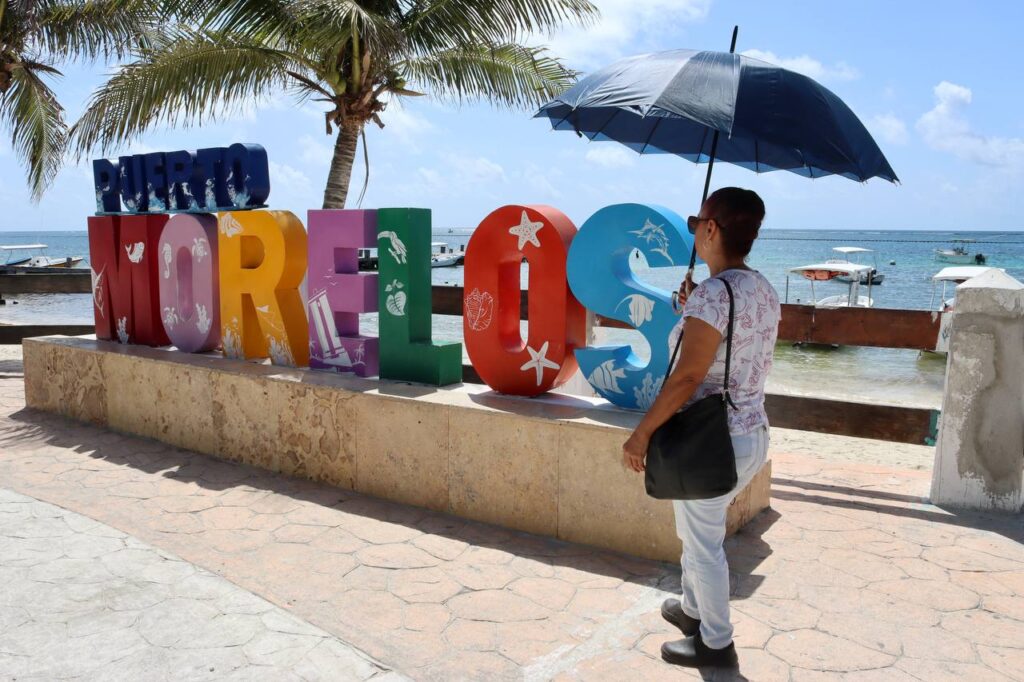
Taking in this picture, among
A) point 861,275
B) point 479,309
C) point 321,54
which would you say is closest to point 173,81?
point 321,54

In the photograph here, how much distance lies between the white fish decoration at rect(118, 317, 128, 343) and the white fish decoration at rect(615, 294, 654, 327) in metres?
5.22

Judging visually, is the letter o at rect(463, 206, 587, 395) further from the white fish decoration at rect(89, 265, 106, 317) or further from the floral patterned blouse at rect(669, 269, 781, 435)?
the white fish decoration at rect(89, 265, 106, 317)

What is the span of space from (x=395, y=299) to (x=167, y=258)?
2.70m

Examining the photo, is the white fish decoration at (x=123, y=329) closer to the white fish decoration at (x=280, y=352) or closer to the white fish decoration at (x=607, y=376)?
the white fish decoration at (x=280, y=352)

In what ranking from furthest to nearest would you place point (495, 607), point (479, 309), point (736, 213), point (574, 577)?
point (479, 309) → point (574, 577) → point (495, 607) → point (736, 213)

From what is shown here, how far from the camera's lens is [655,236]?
15.3 feet

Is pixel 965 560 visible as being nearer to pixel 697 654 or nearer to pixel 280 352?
pixel 697 654

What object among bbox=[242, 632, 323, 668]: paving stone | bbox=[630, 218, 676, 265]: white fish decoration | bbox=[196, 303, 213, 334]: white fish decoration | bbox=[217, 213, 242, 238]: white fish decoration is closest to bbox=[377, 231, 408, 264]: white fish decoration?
bbox=[217, 213, 242, 238]: white fish decoration

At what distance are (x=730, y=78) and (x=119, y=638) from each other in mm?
3525

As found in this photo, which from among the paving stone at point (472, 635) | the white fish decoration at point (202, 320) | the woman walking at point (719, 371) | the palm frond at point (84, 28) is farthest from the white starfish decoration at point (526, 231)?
the palm frond at point (84, 28)

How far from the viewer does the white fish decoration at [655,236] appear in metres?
4.61

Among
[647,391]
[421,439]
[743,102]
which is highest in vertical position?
[743,102]

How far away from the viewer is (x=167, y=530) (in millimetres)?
4828

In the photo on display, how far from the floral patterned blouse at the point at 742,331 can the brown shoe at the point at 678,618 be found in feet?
3.00
